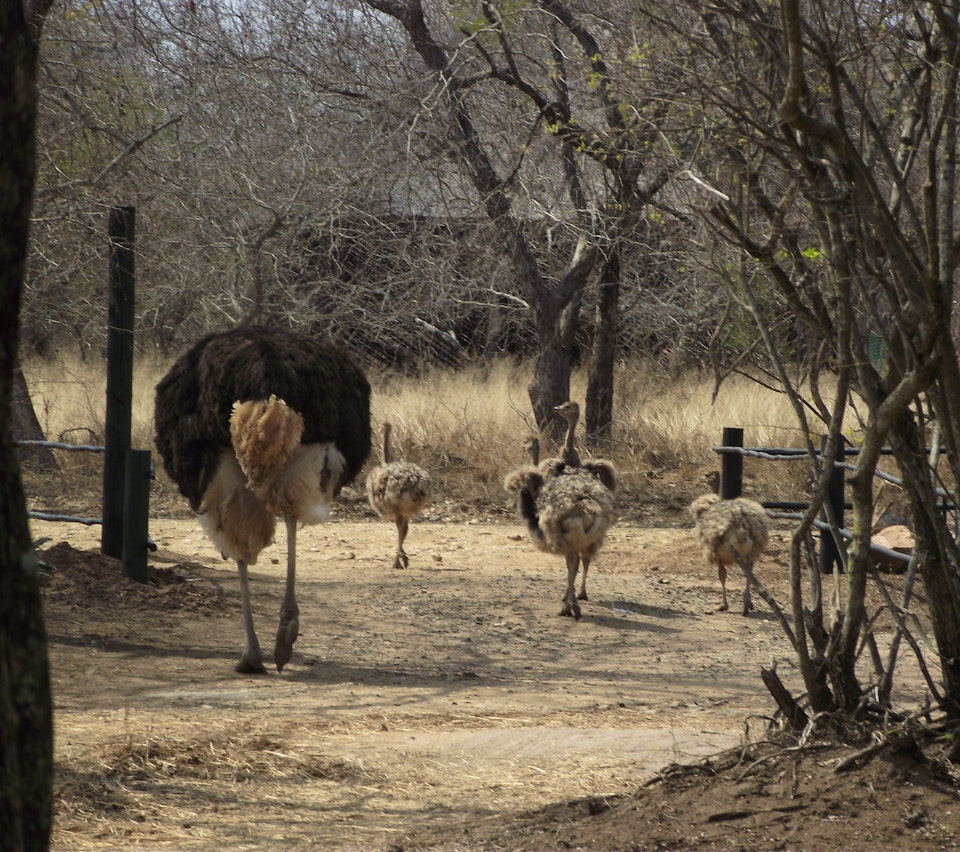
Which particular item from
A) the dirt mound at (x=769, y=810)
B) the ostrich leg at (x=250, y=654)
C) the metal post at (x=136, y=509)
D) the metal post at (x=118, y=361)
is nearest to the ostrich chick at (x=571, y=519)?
the ostrich leg at (x=250, y=654)

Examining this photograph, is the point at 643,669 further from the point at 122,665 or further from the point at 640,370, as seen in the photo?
the point at 640,370

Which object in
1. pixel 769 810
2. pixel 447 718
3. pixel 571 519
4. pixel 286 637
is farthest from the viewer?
pixel 571 519

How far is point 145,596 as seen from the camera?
329 inches

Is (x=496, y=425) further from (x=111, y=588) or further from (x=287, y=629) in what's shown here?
(x=287, y=629)

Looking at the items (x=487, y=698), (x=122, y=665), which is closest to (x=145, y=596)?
(x=122, y=665)

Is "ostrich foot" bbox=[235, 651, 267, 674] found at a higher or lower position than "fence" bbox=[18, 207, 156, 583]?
lower

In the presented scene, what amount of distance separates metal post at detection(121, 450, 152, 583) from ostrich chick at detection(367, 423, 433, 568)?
7.39 feet

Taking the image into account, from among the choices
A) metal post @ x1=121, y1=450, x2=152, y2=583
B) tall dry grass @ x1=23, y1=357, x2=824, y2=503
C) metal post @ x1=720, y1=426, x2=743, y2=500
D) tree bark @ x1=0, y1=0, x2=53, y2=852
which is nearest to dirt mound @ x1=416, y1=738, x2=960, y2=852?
tree bark @ x1=0, y1=0, x2=53, y2=852

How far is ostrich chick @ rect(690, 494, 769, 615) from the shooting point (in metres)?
8.70

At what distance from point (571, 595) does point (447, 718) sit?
288 cm

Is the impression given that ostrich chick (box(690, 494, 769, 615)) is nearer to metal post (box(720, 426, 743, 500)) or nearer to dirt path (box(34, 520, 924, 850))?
dirt path (box(34, 520, 924, 850))

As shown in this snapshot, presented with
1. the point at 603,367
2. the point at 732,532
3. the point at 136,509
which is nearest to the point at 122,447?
the point at 136,509

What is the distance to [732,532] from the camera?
8664 millimetres

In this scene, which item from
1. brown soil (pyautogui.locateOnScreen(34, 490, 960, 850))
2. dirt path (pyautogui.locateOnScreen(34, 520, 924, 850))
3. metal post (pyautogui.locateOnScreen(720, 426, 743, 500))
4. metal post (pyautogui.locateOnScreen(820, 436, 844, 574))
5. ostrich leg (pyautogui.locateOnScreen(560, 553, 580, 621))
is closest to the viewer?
brown soil (pyautogui.locateOnScreen(34, 490, 960, 850))
